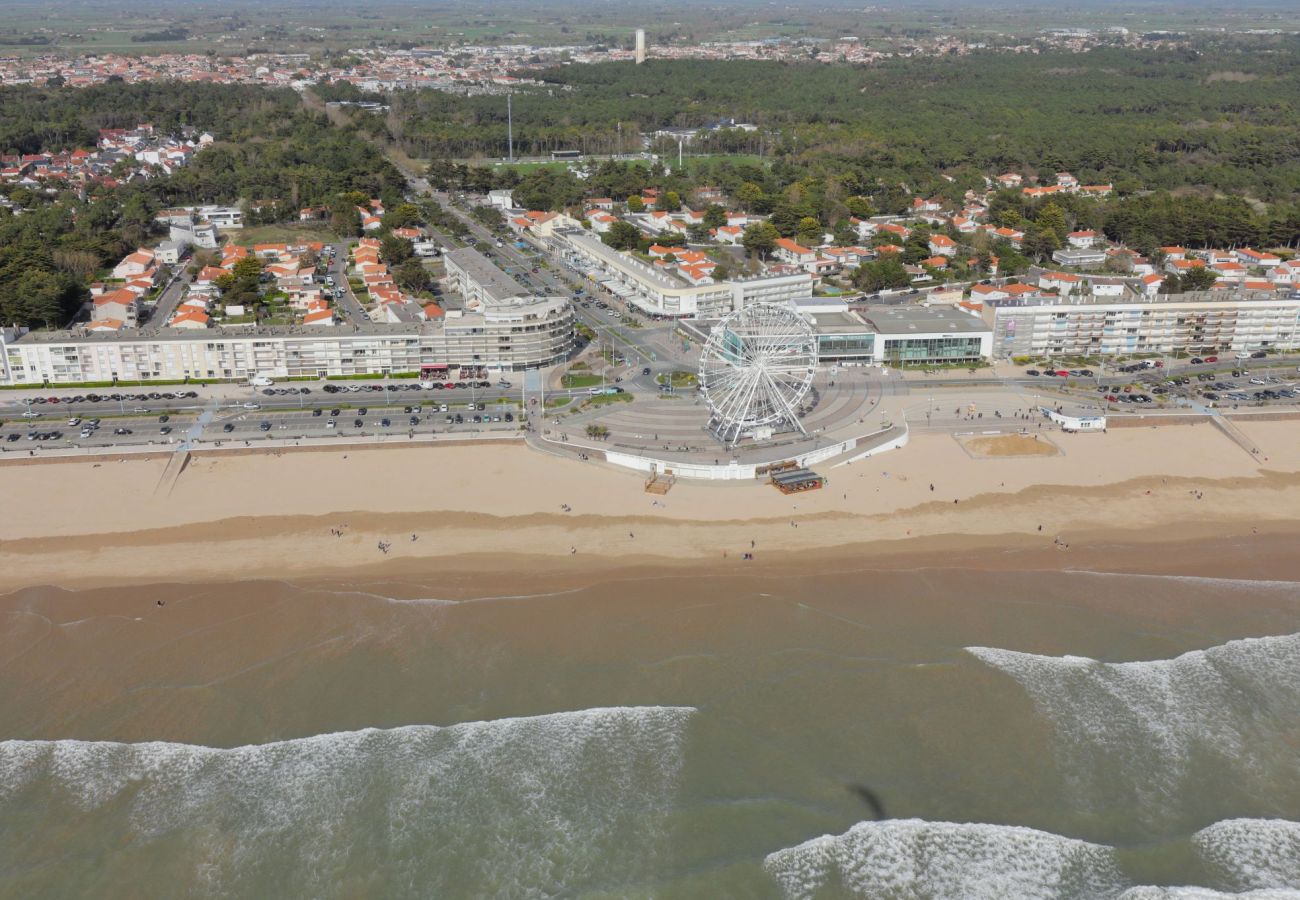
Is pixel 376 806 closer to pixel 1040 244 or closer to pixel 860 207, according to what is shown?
pixel 1040 244

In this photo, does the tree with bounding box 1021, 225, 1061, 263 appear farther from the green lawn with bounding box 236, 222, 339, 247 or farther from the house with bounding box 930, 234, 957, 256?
the green lawn with bounding box 236, 222, 339, 247

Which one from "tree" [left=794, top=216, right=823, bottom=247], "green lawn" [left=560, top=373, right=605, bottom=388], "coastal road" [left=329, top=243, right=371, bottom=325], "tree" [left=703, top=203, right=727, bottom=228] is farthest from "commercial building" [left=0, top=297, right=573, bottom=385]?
"tree" [left=703, top=203, right=727, bottom=228]

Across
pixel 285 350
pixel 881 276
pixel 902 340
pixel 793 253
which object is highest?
pixel 793 253

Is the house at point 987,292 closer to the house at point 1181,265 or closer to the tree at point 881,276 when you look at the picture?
the tree at point 881,276

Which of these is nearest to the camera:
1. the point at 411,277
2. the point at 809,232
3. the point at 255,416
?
the point at 255,416

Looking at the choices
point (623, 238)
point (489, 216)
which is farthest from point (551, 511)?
point (489, 216)

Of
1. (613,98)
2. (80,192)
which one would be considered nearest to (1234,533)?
(80,192)
